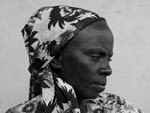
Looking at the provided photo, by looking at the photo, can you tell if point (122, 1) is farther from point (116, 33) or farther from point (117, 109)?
point (117, 109)

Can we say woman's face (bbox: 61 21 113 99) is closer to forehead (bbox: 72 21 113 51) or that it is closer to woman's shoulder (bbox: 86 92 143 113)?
forehead (bbox: 72 21 113 51)

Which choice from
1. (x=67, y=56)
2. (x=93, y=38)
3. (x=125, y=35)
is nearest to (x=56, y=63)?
(x=67, y=56)

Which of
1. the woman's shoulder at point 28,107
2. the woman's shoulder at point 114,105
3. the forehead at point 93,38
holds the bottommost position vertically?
the woman's shoulder at point 114,105

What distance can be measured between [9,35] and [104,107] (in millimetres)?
674

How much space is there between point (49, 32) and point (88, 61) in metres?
0.19

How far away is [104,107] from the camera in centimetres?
182

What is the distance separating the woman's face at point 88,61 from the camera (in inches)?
62.5

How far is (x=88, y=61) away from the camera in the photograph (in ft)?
5.22

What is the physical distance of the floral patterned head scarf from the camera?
5.29ft

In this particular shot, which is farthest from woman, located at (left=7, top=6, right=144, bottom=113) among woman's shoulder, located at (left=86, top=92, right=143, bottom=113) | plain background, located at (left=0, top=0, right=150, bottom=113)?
plain background, located at (left=0, top=0, right=150, bottom=113)

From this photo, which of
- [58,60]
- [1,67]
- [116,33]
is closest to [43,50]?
[58,60]

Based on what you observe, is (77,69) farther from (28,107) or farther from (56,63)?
(28,107)

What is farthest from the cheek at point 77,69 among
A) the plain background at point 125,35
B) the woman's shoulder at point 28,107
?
the plain background at point 125,35

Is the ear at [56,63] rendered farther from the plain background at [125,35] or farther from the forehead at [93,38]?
the plain background at [125,35]
